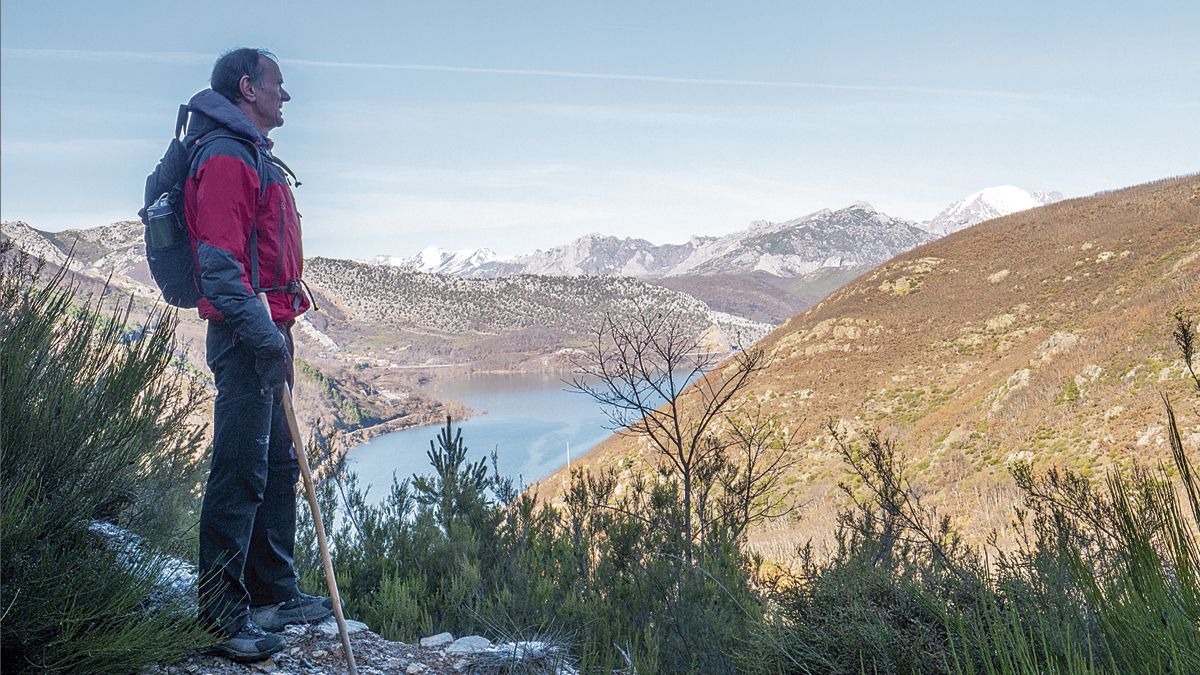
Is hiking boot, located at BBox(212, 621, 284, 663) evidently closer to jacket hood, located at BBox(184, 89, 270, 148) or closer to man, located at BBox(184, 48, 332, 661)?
man, located at BBox(184, 48, 332, 661)

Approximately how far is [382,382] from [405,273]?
43336 millimetres

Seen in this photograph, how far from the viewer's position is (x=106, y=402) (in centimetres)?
234

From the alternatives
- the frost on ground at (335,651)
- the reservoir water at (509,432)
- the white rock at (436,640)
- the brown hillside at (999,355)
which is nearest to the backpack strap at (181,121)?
the frost on ground at (335,651)

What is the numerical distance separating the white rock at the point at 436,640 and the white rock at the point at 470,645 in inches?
1.5

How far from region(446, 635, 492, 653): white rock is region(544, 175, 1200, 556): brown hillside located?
24.3ft

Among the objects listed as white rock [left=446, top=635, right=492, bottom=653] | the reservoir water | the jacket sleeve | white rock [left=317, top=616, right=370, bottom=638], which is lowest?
the reservoir water

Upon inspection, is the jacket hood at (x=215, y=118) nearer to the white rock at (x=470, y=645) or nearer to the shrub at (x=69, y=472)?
the shrub at (x=69, y=472)

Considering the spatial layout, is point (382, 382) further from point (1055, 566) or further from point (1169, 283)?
point (1055, 566)

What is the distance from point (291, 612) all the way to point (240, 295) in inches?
50.2

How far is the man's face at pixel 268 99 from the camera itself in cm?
284

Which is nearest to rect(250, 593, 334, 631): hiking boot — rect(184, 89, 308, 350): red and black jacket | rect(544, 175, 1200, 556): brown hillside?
rect(184, 89, 308, 350): red and black jacket

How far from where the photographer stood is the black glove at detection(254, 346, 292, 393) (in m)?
2.51

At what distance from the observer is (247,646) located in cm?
262

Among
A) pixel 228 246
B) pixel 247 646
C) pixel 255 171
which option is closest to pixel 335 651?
pixel 247 646
